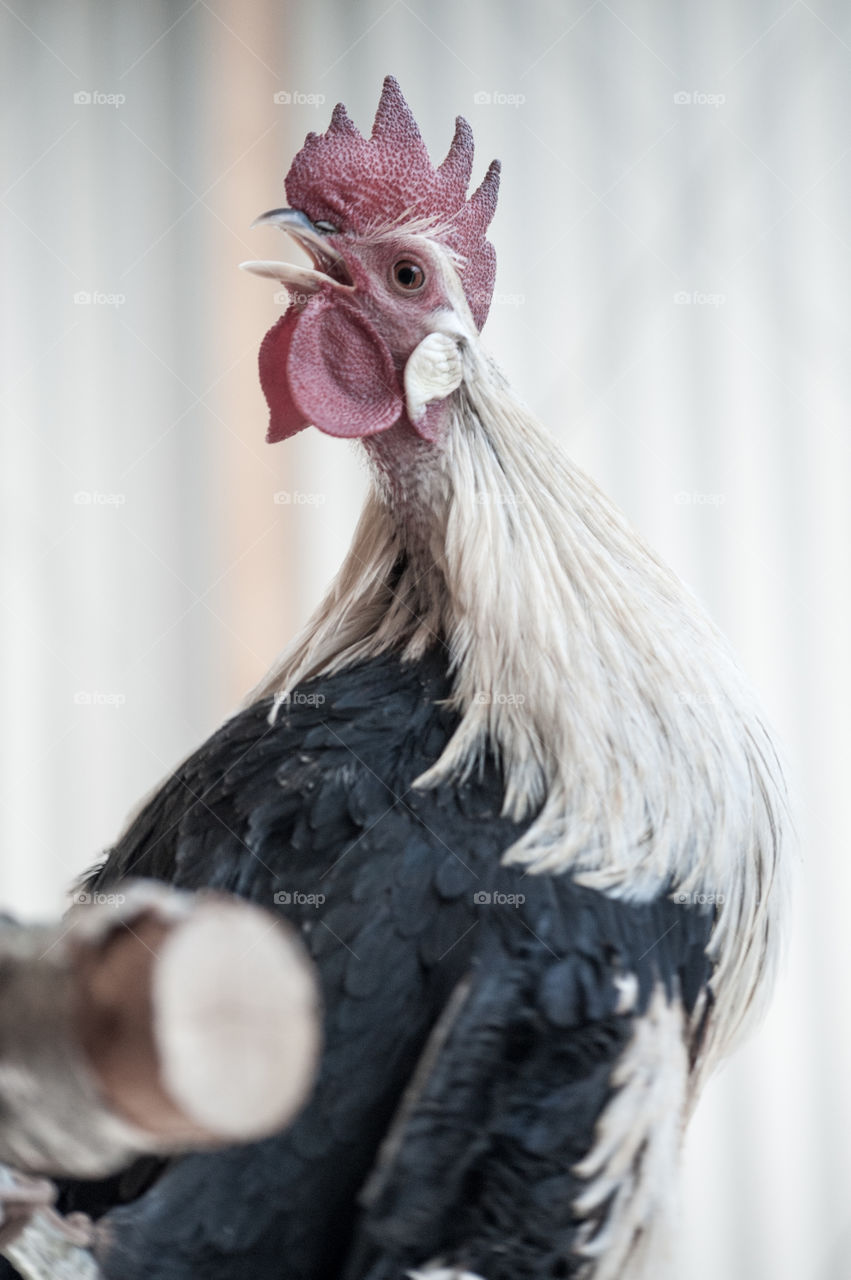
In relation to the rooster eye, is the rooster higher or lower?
lower

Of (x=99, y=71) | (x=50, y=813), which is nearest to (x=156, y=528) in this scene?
(x=50, y=813)

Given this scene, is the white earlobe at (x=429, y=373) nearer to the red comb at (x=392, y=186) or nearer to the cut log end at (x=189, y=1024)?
the red comb at (x=392, y=186)

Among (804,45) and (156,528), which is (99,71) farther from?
(804,45)

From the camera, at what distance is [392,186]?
0.98 meters

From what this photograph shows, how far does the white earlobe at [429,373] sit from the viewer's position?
951 millimetres

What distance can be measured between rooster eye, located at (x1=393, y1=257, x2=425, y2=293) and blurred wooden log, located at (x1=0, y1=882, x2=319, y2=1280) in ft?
2.24

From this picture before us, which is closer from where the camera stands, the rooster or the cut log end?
the cut log end

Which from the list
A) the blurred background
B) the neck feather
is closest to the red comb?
the neck feather

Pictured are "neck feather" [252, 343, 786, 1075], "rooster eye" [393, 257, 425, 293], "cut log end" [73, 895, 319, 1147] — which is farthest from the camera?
"rooster eye" [393, 257, 425, 293]

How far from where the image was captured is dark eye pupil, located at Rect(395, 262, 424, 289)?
974 mm

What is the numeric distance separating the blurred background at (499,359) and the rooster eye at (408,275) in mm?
715

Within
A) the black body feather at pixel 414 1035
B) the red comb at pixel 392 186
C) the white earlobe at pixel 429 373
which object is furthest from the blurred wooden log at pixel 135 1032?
the red comb at pixel 392 186

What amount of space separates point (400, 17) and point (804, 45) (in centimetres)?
62

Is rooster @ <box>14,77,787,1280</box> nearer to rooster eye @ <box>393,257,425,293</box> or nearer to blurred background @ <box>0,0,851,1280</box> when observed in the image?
rooster eye @ <box>393,257,425,293</box>
